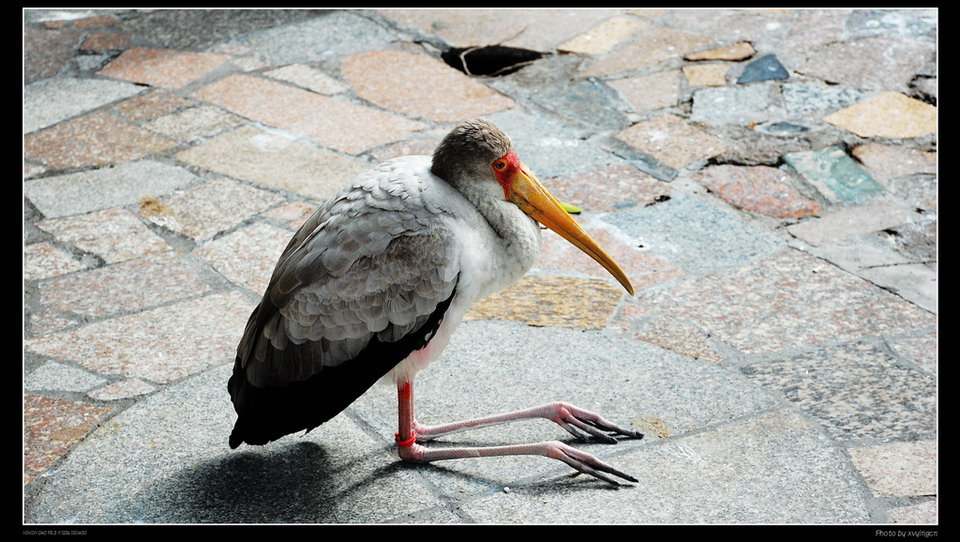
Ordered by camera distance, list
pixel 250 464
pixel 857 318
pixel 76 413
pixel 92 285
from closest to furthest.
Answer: pixel 250 464
pixel 76 413
pixel 857 318
pixel 92 285

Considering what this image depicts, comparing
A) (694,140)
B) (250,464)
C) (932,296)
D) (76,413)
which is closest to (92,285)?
(76,413)

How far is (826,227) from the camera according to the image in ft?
15.9

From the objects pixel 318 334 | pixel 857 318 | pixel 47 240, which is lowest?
pixel 47 240

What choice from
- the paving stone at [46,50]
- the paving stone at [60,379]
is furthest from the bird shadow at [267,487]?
the paving stone at [46,50]

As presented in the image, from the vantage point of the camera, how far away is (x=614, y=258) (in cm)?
466

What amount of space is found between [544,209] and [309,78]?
3537 millimetres

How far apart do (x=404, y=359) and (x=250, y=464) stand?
0.66 metres

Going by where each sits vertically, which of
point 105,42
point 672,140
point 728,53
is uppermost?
point 728,53

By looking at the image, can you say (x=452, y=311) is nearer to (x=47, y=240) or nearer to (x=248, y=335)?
(x=248, y=335)

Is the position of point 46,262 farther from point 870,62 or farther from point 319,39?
point 870,62

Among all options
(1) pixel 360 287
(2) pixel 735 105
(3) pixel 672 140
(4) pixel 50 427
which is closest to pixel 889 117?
(2) pixel 735 105

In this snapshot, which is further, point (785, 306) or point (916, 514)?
point (785, 306)

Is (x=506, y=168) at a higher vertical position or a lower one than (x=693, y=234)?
higher

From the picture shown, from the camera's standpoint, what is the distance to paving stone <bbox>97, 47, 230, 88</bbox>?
6.42 metres
